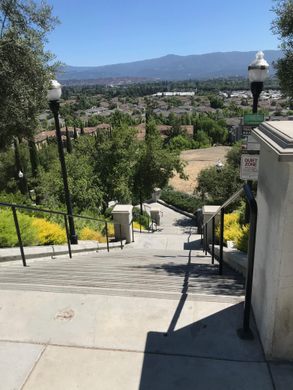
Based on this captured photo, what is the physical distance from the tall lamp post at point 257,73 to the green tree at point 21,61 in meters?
4.43

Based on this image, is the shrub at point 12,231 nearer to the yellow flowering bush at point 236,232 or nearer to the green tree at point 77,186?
the yellow flowering bush at point 236,232

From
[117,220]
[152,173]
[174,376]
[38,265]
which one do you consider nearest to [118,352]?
[174,376]

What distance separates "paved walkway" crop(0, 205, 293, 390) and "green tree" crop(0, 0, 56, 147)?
13.9 ft

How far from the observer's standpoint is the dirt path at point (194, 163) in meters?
40.1

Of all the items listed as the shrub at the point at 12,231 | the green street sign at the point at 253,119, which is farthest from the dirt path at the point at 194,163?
the green street sign at the point at 253,119

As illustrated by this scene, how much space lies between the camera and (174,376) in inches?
108

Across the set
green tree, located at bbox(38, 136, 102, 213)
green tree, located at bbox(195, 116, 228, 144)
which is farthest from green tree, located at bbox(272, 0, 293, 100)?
green tree, located at bbox(195, 116, 228, 144)

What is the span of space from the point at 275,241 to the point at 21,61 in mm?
6673

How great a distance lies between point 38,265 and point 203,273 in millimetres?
2625

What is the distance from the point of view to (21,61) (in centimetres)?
742

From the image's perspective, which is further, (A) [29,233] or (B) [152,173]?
(B) [152,173]

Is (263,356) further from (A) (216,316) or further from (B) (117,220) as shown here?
(B) (117,220)

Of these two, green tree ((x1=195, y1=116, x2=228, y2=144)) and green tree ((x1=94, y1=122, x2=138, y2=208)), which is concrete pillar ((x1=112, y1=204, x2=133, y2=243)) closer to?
green tree ((x1=94, y1=122, x2=138, y2=208))

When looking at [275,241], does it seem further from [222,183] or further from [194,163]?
[194,163]
